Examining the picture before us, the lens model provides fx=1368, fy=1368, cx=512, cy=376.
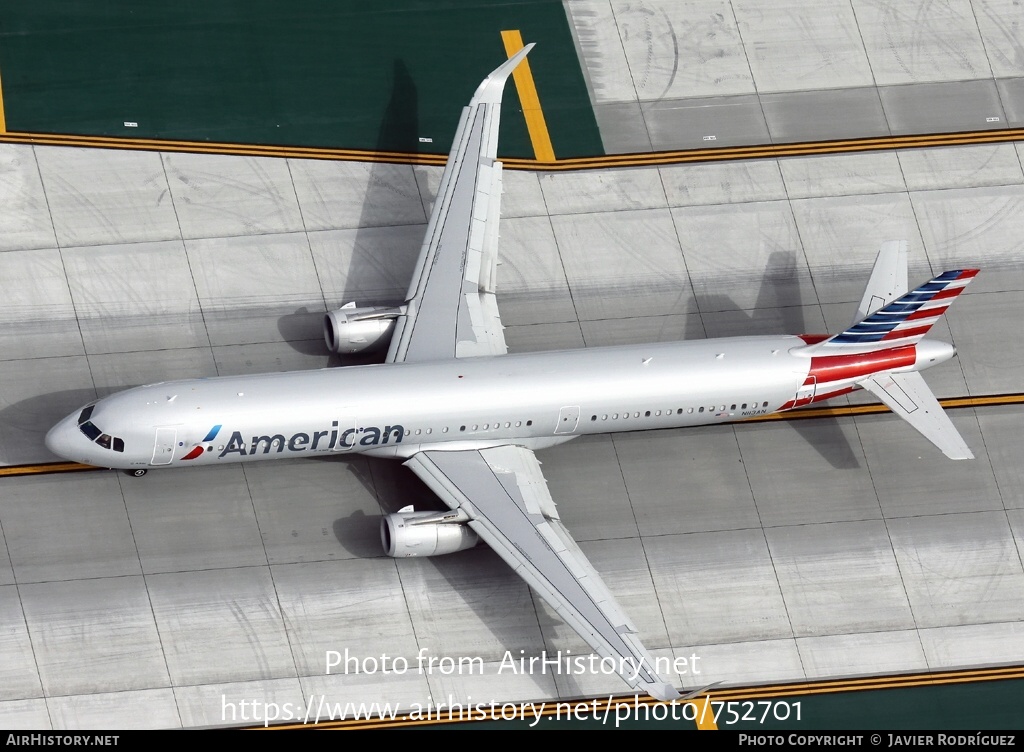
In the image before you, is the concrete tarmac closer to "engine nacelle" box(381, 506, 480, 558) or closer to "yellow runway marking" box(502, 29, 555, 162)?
"yellow runway marking" box(502, 29, 555, 162)

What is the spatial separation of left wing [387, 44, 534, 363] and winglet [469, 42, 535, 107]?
36 millimetres

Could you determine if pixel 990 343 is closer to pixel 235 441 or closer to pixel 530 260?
pixel 530 260

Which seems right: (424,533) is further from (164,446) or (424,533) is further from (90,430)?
(90,430)

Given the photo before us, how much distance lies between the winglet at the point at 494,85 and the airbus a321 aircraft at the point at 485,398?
591 mm

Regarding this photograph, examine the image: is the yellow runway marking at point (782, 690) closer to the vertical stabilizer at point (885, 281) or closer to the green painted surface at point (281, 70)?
the vertical stabilizer at point (885, 281)

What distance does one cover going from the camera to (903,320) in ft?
150

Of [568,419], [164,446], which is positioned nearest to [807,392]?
[568,419]

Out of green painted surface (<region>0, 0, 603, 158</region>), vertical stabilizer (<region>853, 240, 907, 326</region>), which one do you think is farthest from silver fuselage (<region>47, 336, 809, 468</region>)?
green painted surface (<region>0, 0, 603, 158</region>)

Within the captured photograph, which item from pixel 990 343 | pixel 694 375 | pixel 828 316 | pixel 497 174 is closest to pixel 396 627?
pixel 694 375

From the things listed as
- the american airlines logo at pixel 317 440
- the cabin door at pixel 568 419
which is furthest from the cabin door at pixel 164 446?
the cabin door at pixel 568 419

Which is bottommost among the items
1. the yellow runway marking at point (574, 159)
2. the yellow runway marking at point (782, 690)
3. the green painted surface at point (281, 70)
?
the yellow runway marking at point (782, 690)

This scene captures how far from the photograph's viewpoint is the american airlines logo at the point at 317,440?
1647 inches

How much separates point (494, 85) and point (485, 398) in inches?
507

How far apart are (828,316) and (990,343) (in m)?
6.14
